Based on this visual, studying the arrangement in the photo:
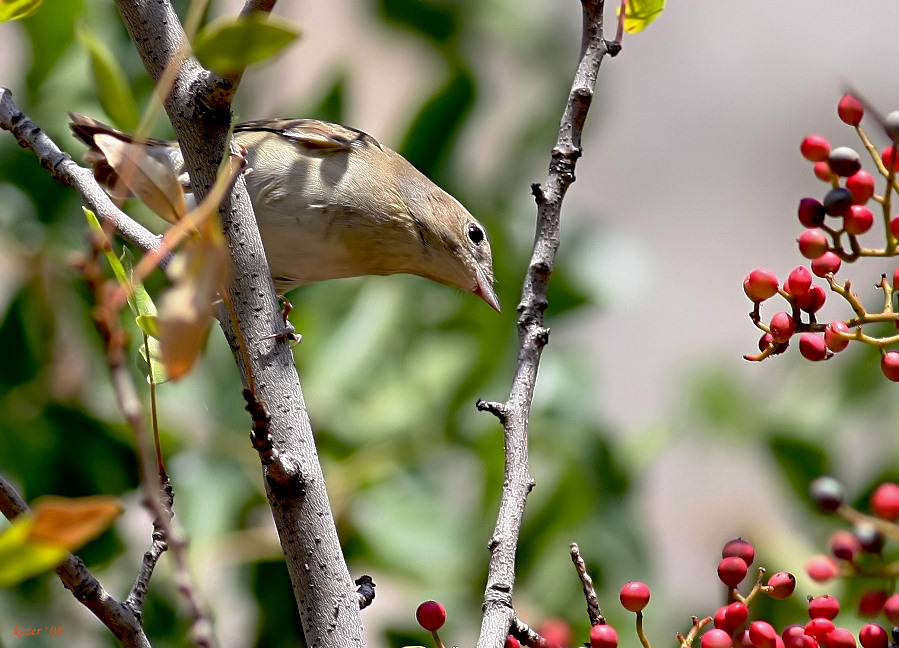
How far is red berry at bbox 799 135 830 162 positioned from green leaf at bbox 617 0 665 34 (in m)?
0.28

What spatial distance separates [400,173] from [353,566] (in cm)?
109

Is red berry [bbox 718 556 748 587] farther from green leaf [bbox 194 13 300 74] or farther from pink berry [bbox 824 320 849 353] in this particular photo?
green leaf [bbox 194 13 300 74]

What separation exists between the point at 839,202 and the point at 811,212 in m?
0.07

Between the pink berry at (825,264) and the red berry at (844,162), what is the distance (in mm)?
133

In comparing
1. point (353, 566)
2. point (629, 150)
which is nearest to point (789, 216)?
point (629, 150)

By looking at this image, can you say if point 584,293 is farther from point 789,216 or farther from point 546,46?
point 789,216

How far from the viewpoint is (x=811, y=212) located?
129 cm

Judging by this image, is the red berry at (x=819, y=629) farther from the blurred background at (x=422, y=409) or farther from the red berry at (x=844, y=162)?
the blurred background at (x=422, y=409)

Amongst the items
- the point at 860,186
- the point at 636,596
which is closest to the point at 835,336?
the point at 860,186

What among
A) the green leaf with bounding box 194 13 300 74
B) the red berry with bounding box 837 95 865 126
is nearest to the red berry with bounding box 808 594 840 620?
the red berry with bounding box 837 95 865 126

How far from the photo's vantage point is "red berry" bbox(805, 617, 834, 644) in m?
1.22

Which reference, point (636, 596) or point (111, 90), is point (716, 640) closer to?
point (636, 596)

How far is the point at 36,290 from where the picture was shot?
2.92m

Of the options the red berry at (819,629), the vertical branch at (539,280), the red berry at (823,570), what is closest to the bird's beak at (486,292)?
the vertical branch at (539,280)
